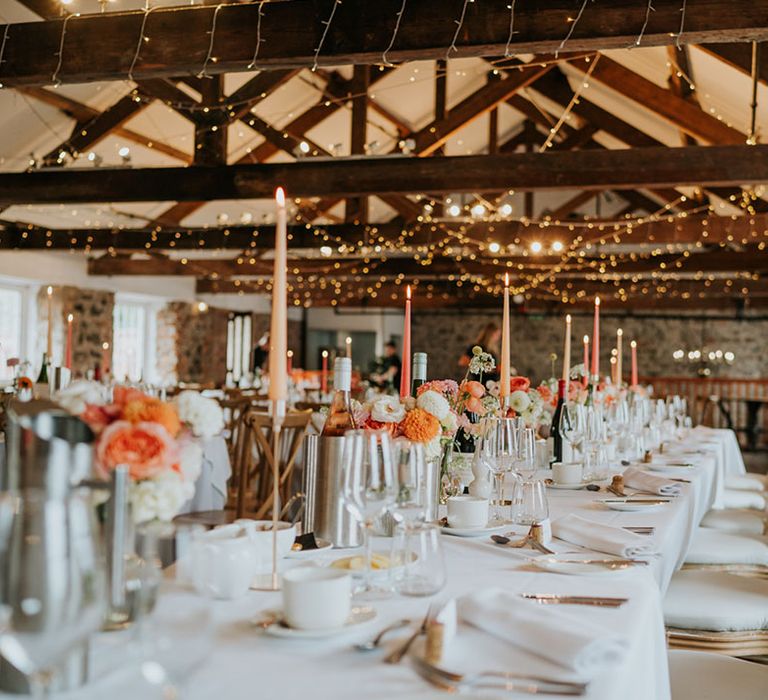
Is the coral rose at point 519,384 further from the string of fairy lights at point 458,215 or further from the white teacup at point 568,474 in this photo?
the string of fairy lights at point 458,215

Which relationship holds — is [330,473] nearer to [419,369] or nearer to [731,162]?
[419,369]

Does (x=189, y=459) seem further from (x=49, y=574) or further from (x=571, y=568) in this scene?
(x=571, y=568)

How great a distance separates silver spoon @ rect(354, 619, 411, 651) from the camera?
1222 mm

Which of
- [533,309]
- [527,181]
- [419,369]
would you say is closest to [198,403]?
[419,369]

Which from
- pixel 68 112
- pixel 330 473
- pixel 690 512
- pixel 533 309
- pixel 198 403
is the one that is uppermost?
pixel 68 112

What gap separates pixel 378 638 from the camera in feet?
4.09

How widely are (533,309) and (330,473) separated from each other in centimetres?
1540

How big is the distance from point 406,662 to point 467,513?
939mm

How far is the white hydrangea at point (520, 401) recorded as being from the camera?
128 inches

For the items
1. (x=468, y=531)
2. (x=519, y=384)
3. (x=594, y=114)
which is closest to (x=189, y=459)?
(x=468, y=531)

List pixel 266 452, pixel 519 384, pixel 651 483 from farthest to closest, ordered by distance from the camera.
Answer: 1. pixel 266 452
2. pixel 519 384
3. pixel 651 483

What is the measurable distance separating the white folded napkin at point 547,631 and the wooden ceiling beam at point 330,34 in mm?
3073

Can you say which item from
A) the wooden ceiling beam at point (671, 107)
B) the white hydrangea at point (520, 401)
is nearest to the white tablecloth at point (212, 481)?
the white hydrangea at point (520, 401)

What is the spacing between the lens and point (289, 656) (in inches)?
47.4
